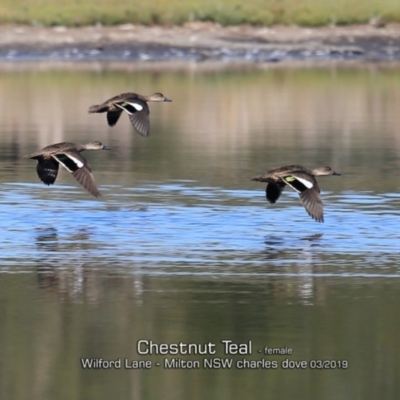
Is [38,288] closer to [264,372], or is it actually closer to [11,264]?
[11,264]

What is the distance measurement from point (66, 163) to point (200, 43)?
90.3 feet

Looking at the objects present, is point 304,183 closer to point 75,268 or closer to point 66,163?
point 66,163

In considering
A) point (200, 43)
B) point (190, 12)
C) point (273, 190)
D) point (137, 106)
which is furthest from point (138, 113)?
point (190, 12)

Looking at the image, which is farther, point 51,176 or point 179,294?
point 51,176

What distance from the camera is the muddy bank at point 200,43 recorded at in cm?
4231

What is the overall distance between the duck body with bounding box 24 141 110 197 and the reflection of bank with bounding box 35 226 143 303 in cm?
51

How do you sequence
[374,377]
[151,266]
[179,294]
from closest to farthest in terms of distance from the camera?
[374,377]
[179,294]
[151,266]

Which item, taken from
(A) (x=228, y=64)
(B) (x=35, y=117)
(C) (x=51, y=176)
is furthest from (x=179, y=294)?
(A) (x=228, y=64)

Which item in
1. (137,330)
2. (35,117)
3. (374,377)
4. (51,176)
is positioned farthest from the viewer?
(35,117)

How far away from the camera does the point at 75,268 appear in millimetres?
13969

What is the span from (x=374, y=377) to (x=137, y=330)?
74.8 inches

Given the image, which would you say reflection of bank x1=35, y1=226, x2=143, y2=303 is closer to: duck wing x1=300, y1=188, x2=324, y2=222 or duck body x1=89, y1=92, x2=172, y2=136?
duck wing x1=300, y1=188, x2=324, y2=222

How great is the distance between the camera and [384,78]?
3912 centimetres

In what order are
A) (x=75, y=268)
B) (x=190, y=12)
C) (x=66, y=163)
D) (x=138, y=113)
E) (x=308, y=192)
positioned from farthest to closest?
1. (x=190, y=12)
2. (x=138, y=113)
3. (x=66, y=163)
4. (x=308, y=192)
5. (x=75, y=268)
